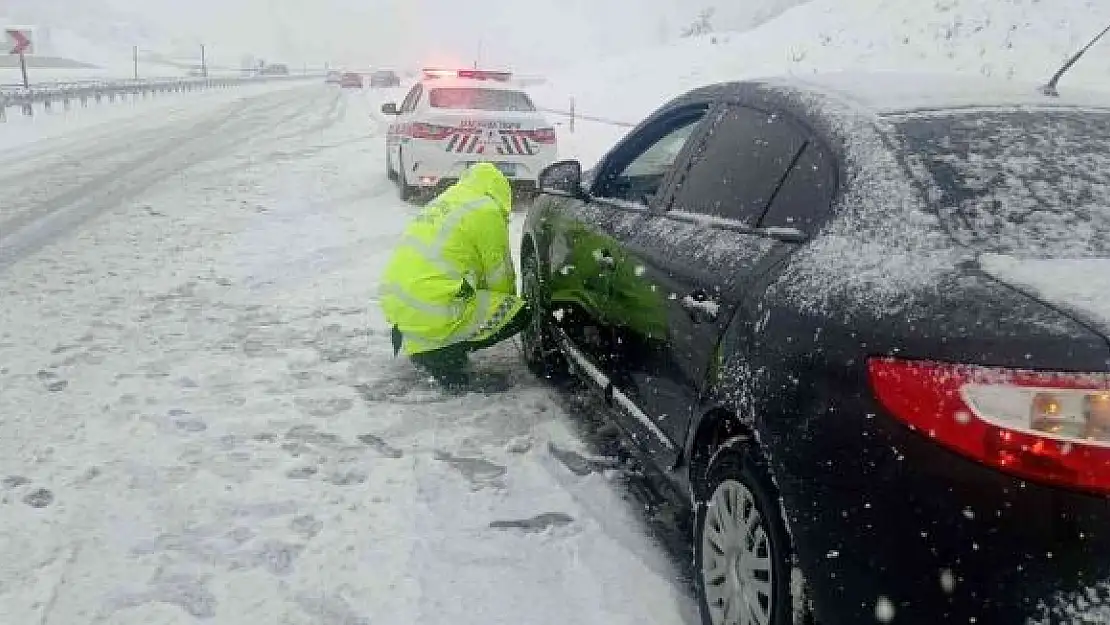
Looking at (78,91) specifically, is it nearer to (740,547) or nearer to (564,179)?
(564,179)

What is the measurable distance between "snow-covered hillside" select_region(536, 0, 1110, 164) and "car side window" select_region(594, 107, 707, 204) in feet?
35.4

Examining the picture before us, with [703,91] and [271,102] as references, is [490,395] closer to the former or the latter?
[703,91]

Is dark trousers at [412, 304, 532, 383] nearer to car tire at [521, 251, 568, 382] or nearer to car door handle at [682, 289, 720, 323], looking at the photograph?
car tire at [521, 251, 568, 382]

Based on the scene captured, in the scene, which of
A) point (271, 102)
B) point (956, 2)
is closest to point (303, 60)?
point (271, 102)

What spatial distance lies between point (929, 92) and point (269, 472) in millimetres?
2997

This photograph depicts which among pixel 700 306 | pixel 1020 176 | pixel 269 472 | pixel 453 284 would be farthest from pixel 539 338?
pixel 1020 176

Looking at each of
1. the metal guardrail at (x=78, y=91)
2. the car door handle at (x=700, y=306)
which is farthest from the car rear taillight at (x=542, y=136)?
the metal guardrail at (x=78, y=91)

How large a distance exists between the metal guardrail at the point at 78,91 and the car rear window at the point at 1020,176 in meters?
26.7

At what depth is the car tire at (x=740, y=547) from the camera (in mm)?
2379

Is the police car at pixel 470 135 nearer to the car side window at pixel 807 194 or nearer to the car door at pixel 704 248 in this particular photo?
the car door at pixel 704 248

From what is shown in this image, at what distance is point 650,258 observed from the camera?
3520 mm

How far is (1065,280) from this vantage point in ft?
6.70

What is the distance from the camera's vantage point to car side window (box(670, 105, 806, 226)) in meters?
3.01

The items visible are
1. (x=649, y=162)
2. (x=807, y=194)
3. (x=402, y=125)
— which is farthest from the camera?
(x=402, y=125)
